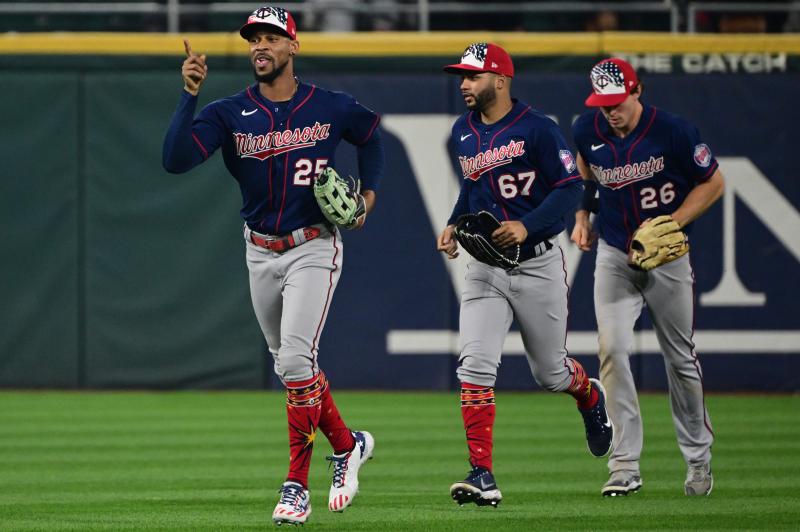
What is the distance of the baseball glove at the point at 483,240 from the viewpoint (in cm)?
657

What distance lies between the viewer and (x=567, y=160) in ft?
22.0

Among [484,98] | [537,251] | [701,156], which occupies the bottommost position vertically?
[537,251]

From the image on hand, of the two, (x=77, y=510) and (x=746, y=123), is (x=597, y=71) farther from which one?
(x=746, y=123)

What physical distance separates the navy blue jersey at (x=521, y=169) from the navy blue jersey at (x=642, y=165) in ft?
1.82

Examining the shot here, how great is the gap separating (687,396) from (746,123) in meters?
6.39

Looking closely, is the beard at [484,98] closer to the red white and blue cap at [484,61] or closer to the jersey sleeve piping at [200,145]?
the red white and blue cap at [484,61]

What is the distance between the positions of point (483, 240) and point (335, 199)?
734 mm

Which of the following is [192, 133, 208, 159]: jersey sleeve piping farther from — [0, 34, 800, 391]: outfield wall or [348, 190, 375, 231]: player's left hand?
[0, 34, 800, 391]: outfield wall

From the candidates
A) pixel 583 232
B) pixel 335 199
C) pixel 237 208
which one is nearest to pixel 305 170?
pixel 335 199

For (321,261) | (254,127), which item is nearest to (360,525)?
(321,261)

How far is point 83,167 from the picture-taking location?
13.1 metres

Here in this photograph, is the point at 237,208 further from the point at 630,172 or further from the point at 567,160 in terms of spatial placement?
the point at 567,160

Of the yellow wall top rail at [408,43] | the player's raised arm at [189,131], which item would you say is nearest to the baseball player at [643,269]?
the player's raised arm at [189,131]

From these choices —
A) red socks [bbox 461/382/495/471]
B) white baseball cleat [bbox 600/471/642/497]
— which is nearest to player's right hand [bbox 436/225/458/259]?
red socks [bbox 461/382/495/471]
